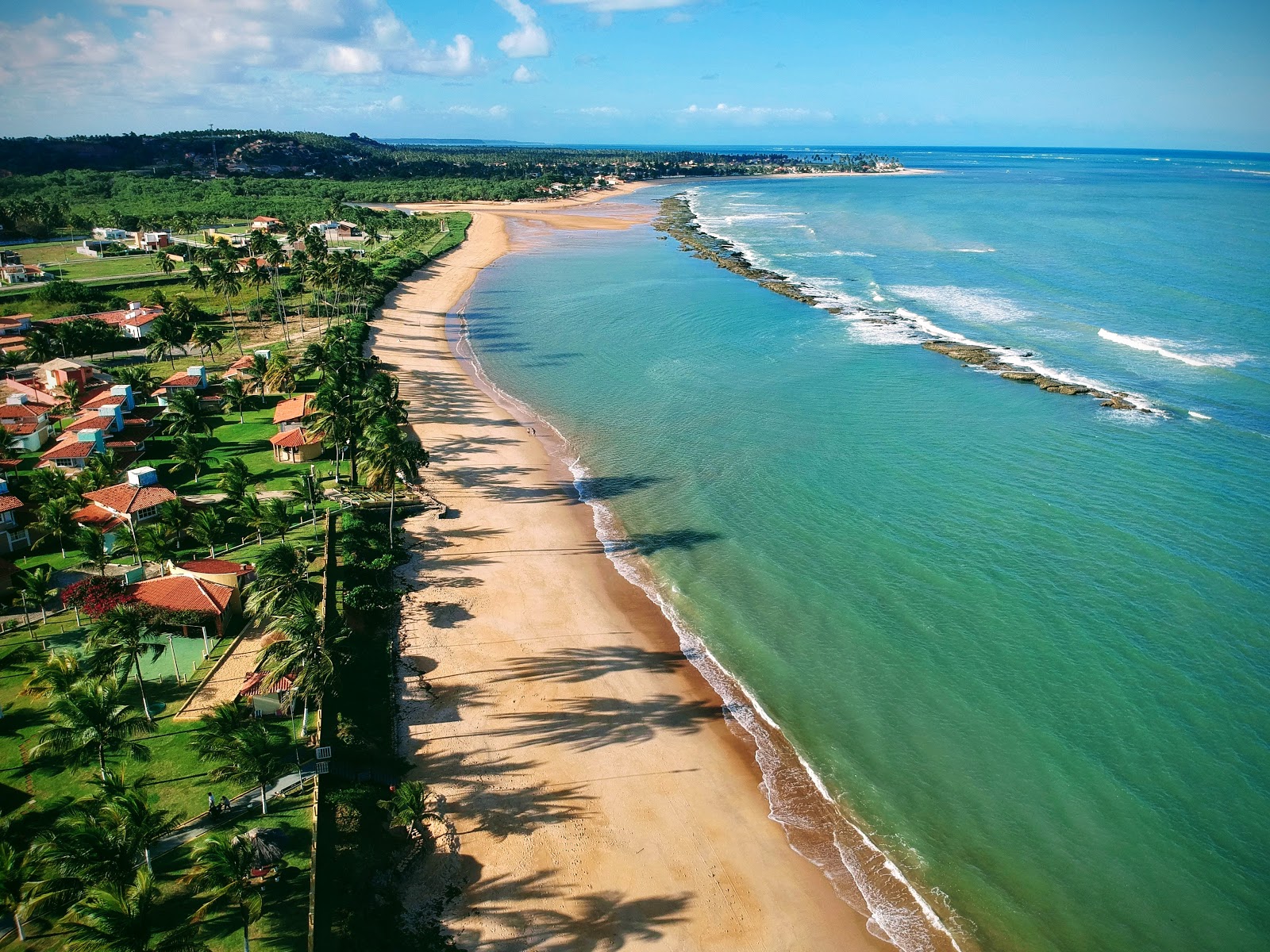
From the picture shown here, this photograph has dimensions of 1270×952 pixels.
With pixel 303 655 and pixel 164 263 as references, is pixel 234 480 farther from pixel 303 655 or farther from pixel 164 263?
pixel 164 263

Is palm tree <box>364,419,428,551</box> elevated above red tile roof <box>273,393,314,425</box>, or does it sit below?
above

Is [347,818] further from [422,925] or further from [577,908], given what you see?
[577,908]

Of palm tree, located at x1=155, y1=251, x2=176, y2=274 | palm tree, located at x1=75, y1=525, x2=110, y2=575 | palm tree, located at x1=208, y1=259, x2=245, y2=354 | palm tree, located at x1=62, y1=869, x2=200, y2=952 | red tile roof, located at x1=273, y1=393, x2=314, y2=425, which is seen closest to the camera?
palm tree, located at x1=62, y1=869, x2=200, y2=952

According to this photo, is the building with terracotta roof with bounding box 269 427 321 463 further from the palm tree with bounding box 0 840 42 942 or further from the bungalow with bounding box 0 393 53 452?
the palm tree with bounding box 0 840 42 942

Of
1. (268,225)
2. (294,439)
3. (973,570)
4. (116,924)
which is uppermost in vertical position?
(268,225)

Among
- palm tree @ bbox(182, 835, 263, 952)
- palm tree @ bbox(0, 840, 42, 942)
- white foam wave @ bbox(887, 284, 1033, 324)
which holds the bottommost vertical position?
palm tree @ bbox(182, 835, 263, 952)

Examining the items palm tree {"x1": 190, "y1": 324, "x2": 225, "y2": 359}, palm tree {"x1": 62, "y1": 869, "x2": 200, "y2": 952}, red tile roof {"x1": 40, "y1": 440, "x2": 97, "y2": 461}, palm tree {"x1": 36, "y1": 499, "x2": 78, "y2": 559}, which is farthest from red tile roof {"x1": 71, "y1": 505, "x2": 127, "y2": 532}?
palm tree {"x1": 190, "y1": 324, "x2": 225, "y2": 359}

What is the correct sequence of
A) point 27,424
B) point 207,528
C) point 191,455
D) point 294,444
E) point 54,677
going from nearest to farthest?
point 54,677 < point 207,528 < point 191,455 < point 294,444 < point 27,424

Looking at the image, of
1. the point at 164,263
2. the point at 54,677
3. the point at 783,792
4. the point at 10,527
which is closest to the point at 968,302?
the point at 783,792
